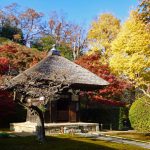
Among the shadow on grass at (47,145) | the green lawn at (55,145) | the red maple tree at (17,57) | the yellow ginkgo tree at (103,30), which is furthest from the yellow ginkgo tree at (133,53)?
the yellow ginkgo tree at (103,30)

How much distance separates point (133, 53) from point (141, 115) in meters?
5.14

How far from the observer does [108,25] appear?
4231 centimetres

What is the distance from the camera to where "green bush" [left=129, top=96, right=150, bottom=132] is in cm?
2213

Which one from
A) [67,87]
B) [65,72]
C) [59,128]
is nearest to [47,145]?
[59,128]

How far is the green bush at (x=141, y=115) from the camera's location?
72.6ft

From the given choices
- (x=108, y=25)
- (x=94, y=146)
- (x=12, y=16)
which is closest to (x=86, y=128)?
(x=94, y=146)

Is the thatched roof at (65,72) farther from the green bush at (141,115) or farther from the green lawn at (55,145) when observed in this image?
the green lawn at (55,145)

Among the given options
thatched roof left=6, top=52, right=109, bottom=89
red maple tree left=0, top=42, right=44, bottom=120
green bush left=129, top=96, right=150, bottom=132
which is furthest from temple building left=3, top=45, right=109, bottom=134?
red maple tree left=0, top=42, right=44, bottom=120

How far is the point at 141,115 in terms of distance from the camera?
22.5 m

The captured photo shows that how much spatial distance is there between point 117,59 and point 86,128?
20.2 feet

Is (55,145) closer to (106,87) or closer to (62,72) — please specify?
(62,72)

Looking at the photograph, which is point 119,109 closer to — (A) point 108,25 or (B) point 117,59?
(B) point 117,59

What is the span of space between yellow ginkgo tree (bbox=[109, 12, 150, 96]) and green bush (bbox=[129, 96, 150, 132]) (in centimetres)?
176

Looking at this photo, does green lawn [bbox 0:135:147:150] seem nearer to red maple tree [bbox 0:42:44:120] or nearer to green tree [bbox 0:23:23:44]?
red maple tree [bbox 0:42:44:120]
